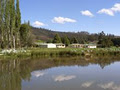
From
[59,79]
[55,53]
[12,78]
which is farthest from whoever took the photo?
[55,53]

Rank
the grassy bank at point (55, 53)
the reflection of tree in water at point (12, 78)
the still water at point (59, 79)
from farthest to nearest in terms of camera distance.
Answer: the grassy bank at point (55, 53), the reflection of tree in water at point (12, 78), the still water at point (59, 79)

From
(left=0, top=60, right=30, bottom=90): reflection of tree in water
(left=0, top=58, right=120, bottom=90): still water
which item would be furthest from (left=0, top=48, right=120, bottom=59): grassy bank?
(left=0, top=60, right=30, bottom=90): reflection of tree in water

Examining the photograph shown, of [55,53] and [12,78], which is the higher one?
[55,53]

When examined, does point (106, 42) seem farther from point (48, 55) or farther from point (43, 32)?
point (43, 32)

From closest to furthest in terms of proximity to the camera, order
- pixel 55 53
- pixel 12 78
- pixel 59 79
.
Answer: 1. pixel 59 79
2. pixel 12 78
3. pixel 55 53

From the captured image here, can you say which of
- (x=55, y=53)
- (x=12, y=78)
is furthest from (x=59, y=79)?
(x=55, y=53)

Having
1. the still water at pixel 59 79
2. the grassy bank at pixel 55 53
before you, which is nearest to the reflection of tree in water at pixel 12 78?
the still water at pixel 59 79

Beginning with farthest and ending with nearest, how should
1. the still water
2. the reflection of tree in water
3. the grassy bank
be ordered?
the grassy bank < the reflection of tree in water < the still water

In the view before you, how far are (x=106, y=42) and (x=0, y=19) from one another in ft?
118

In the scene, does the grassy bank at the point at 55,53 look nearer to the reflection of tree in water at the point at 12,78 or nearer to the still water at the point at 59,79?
the still water at the point at 59,79

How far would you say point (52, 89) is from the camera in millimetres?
7879

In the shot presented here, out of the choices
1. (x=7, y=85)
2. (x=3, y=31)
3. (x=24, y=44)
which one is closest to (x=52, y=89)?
(x=7, y=85)

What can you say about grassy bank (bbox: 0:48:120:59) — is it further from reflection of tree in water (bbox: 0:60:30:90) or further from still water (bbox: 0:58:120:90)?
reflection of tree in water (bbox: 0:60:30:90)

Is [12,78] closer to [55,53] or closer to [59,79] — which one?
[59,79]
